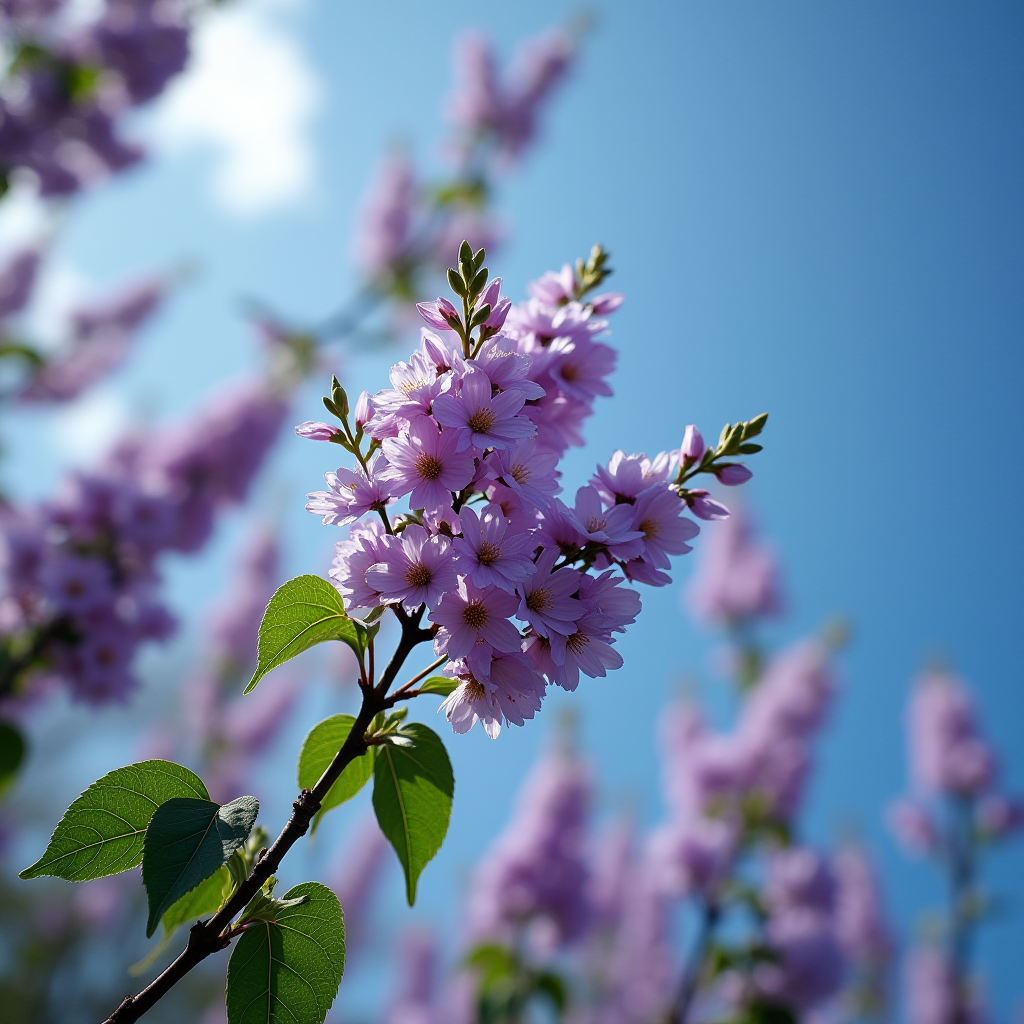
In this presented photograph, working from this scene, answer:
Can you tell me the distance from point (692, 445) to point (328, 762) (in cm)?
61

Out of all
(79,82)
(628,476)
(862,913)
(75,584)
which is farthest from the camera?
(862,913)

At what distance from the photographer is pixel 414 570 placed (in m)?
0.79

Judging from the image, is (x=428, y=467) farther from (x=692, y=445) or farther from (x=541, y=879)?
(x=541, y=879)

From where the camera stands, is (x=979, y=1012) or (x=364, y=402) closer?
(x=364, y=402)

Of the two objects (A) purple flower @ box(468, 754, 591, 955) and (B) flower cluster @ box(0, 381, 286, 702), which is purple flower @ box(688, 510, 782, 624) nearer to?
(A) purple flower @ box(468, 754, 591, 955)

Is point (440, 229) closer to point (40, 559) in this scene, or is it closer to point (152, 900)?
point (40, 559)

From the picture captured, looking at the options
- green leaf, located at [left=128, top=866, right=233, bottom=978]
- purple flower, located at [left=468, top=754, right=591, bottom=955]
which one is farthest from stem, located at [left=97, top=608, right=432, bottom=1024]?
purple flower, located at [left=468, top=754, right=591, bottom=955]

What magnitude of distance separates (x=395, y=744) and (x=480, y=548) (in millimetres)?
265

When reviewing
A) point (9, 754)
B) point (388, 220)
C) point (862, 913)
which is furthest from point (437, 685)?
point (862, 913)

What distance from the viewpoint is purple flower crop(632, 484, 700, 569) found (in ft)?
2.92

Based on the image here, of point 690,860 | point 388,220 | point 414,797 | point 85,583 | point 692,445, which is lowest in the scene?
point 414,797

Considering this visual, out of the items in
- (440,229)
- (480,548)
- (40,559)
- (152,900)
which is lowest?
(152,900)

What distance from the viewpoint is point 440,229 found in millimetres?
5625

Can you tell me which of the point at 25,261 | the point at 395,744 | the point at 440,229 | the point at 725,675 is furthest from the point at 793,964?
the point at 25,261
